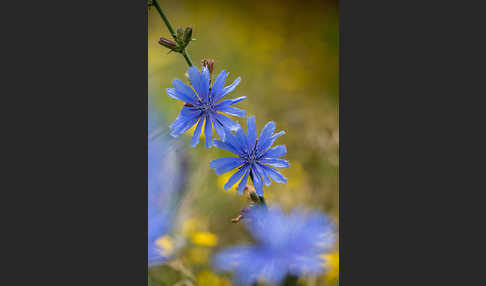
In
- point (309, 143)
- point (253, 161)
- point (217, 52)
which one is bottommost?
point (253, 161)

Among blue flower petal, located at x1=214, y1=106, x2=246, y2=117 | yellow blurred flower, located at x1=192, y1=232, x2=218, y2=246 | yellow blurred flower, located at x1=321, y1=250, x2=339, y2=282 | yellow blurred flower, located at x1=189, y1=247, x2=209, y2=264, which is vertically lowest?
yellow blurred flower, located at x1=321, y1=250, x2=339, y2=282

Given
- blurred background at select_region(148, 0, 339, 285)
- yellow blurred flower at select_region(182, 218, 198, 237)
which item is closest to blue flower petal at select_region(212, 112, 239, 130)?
blurred background at select_region(148, 0, 339, 285)

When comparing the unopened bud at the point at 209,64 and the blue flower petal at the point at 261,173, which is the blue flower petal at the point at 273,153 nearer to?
the blue flower petal at the point at 261,173

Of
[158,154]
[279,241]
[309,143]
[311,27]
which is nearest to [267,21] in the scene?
[311,27]

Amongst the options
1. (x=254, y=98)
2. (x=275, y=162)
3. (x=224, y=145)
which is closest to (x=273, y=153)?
(x=275, y=162)

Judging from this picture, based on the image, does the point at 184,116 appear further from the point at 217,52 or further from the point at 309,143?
the point at 309,143

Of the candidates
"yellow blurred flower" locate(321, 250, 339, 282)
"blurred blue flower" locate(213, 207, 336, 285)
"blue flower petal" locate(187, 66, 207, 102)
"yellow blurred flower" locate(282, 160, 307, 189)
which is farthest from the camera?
→ "yellow blurred flower" locate(282, 160, 307, 189)

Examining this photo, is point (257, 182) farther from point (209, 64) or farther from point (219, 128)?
point (209, 64)

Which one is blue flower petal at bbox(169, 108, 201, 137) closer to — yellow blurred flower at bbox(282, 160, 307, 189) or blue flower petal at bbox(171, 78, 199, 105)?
blue flower petal at bbox(171, 78, 199, 105)
